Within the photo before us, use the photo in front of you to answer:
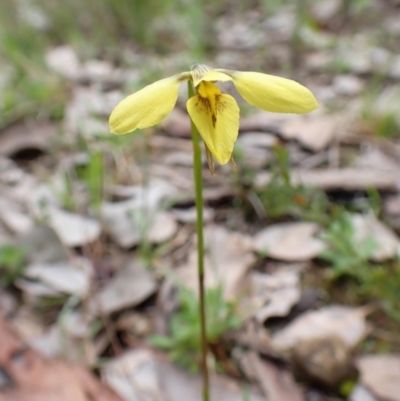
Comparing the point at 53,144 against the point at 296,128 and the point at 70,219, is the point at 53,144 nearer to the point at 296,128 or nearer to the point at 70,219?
the point at 70,219

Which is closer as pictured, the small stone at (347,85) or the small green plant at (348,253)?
the small green plant at (348,253)

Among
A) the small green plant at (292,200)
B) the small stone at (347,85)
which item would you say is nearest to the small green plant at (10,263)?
the small green plant at (292,200)

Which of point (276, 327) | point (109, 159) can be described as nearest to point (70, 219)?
point (109, 159)

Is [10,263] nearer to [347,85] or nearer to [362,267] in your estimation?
[362,267]

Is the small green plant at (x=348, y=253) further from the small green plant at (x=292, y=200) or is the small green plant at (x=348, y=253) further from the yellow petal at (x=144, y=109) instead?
the yellow petal at (x=144, y=109)

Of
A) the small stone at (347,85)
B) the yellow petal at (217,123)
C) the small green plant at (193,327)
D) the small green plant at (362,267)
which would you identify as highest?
the small stone at (347,85)

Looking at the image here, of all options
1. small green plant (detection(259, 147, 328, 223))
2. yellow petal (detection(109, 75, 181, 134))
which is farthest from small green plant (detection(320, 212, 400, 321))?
yellow petal (detection(109, 75, 181, 134))

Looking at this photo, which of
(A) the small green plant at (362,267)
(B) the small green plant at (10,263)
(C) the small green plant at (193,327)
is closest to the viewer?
(C) the small green plant at (193,327)
